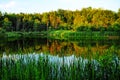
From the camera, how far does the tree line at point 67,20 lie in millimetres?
61844

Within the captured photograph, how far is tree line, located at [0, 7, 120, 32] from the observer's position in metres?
61.8

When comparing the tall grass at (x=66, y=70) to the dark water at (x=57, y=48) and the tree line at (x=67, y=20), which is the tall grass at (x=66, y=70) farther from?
the tree line at (x=67, y=20)

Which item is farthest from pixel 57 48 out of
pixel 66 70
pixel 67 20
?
pixel 67 20

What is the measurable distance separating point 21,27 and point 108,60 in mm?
Answer: 70942

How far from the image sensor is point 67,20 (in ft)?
277

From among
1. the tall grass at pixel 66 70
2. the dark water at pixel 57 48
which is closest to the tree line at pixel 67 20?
the dark water at pixel 57 48

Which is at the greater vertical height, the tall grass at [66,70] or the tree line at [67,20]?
the tall grass at [66,70]

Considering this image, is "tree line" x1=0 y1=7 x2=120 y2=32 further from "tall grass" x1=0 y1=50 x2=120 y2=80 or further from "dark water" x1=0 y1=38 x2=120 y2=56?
"tall grass" x1=0 y1=50 x2=120 y2=80

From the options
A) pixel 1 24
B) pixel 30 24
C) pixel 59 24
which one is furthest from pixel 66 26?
pixel 1 24

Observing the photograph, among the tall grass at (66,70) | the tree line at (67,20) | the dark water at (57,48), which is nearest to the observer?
the tall grass at (66,70)

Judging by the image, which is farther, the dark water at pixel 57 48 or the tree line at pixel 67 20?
the tree line at pixel 67 20

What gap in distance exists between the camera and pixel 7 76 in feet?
31.2

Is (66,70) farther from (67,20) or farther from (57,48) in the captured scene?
(67,20)

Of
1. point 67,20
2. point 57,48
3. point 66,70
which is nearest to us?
point 66,70
